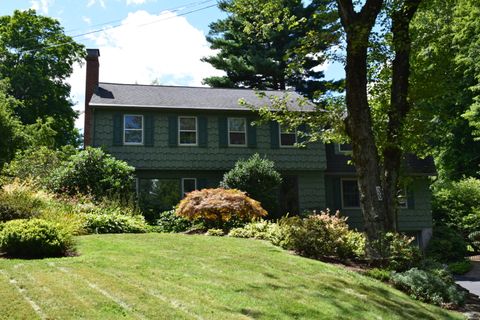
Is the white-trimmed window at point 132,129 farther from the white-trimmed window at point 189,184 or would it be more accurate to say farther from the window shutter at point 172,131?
the white-trimmed window at point 189,184

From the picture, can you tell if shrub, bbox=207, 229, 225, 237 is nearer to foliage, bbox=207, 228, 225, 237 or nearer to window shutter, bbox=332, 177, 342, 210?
foliage, bbox=207, 228, 225, 237

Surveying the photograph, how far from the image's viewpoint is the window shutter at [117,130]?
20609 millimetres

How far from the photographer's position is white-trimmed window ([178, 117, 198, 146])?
21.5 metres

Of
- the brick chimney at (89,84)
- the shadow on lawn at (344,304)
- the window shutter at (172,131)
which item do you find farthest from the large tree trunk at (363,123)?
the brick chimney at (89,84)

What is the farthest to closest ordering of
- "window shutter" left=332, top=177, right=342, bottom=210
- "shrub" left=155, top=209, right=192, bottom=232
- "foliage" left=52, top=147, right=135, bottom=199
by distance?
"window shutter" left=332, top=177, right=342, bottom=210 → "foliage" left=52, top=147, right=135, bottom=199 → "shrub" left=155, top=209, right=192, bottom=232

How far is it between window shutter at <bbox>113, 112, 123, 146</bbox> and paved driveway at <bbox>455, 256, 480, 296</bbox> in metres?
14.1

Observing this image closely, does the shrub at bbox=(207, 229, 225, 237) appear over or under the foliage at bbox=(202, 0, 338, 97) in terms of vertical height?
under

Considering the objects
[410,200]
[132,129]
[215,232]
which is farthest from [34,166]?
[410,200]

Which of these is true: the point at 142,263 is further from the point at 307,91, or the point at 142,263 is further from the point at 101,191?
the point at 307,91

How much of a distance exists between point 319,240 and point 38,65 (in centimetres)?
3029

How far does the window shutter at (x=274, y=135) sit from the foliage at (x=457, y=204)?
33.7 feet

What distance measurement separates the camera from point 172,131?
21.4 m

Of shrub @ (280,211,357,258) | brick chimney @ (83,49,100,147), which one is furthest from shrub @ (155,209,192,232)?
brick chimney @ (83,49,100,147)

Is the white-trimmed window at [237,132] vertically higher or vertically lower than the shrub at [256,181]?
higher
